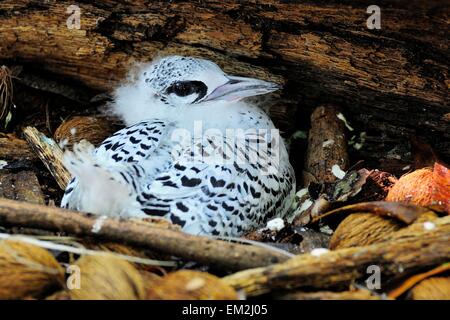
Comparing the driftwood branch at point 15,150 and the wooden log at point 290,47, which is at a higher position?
the wooden log at point 290,47

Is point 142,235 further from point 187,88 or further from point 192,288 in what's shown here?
point 187,88

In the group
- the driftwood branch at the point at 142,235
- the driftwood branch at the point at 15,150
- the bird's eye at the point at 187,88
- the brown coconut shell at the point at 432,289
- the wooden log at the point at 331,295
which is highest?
the bird's eye at the point at 187,88

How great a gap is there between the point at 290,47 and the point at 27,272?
5.79 ft

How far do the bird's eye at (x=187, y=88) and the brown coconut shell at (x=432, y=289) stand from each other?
1.52m

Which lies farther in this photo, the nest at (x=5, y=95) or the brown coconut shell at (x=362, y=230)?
the nest at (x=5, y=95)

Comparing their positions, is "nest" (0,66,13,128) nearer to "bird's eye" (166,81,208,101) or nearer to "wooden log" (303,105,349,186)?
"bird's eye" (166,81,208,101)

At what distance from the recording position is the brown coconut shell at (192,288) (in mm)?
2395

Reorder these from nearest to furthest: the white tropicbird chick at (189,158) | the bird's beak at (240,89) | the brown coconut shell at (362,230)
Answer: the brown coconut shell at (362,230), the white tropicbird chick at (189,158), the bird's beak at (240,89)

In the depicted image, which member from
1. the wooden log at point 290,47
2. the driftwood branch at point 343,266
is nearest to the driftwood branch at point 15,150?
the wooden log at point 290,47

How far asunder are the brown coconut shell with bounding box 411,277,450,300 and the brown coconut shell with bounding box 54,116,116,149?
2017 mm

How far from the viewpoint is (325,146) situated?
3.71 metres

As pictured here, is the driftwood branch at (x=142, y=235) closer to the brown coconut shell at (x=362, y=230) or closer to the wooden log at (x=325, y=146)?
the brown coconut shell at (x=362, y=230)
